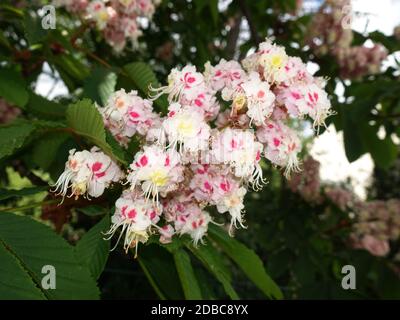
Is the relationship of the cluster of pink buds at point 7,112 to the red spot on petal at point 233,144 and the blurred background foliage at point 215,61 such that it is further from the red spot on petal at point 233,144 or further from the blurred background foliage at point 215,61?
the red spot on petal at point 233,144

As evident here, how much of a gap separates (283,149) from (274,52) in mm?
180

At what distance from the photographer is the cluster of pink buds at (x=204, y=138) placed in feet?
2.97

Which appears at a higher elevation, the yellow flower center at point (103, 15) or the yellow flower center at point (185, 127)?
the yellow flower center at point (103, 15)

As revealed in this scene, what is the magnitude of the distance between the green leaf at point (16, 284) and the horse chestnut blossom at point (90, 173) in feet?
0.75

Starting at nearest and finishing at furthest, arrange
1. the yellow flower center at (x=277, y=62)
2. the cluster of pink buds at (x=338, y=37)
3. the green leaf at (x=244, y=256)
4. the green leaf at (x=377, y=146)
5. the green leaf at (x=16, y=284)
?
the green leaf at (x=16, y=284), the yellow flower center at (x=277, y=62), the green leaf at (x=244, y=256), the green leaf at (x=377, y=146), the cluster of pink buds at (x=338, y=37)

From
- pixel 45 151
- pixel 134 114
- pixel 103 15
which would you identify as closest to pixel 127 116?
pixel 134 114

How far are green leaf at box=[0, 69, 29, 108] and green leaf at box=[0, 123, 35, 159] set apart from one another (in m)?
0.43

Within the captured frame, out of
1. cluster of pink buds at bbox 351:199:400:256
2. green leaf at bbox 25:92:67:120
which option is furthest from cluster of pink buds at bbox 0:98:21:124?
cluster of pink buds at bbox 351:199:400:256

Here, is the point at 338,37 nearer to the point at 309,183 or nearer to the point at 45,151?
the point at 309,183

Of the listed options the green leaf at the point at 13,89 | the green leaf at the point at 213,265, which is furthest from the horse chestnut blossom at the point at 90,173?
the green leaf at the point at 13,89

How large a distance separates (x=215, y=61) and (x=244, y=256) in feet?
4.76

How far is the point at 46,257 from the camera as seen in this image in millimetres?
788

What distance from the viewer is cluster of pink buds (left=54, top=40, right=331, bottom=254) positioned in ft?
2.97
